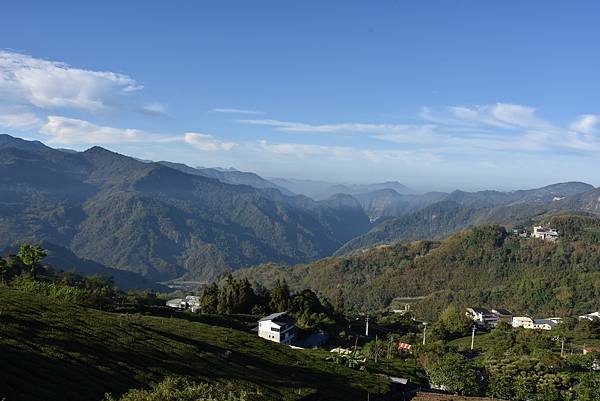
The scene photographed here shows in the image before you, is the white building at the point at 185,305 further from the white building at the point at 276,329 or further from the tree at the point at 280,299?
the white building at the point at 276,329

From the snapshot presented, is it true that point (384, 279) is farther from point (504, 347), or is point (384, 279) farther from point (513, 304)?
point (504, 347)

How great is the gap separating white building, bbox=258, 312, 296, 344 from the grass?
17392mm

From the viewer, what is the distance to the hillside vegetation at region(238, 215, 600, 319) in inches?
5807

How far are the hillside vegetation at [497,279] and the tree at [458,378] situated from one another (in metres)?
113

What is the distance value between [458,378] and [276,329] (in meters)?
23.4

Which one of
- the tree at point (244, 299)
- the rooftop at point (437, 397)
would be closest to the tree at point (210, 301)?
the tree at point (244, 299)

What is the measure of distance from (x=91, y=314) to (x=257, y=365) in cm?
1083

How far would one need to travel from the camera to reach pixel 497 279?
178500 mm

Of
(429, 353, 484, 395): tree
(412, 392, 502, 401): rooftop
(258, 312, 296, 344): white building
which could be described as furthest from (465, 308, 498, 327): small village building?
(412, 392, 502, 401): rooftop

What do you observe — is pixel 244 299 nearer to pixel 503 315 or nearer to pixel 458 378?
pixel 458 378

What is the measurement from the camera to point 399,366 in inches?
1695

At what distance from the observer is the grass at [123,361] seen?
1870 cm

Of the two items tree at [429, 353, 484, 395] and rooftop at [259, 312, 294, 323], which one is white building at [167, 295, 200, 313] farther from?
tree at [429, 353, 484, 395]

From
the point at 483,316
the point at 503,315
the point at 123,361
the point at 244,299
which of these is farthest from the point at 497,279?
the point at 123,361
